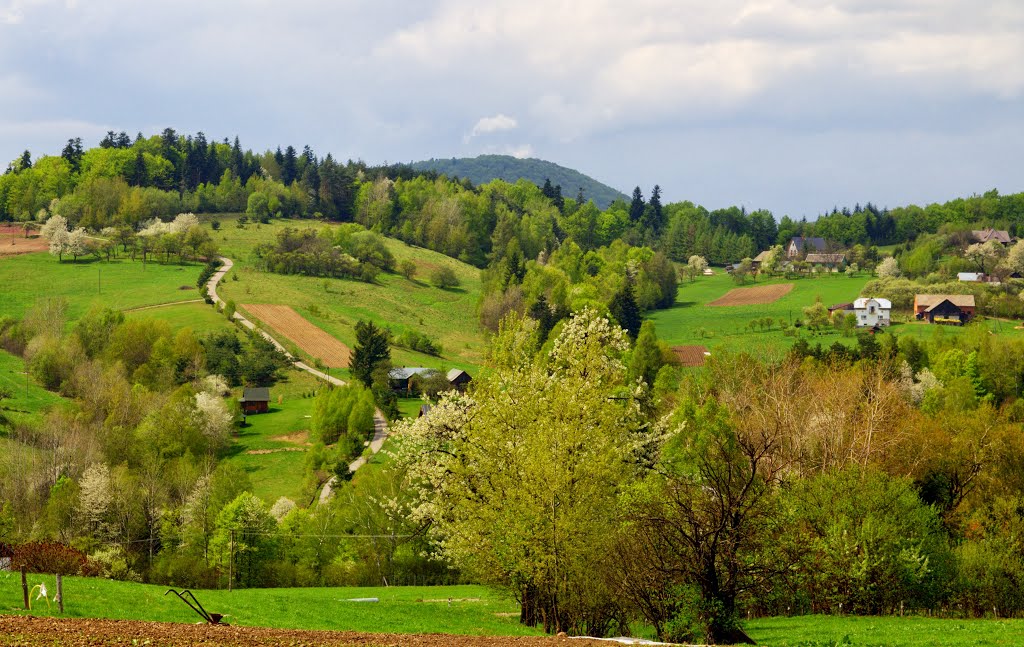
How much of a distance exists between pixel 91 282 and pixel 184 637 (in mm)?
123489

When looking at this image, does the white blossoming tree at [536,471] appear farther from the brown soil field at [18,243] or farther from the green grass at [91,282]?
the brown soil field at [18,243]

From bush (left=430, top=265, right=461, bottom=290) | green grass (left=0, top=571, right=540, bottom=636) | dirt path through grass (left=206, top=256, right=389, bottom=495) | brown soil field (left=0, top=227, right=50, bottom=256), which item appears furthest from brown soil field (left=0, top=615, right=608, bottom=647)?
brown soil field (left=0, top=227, right=50, bottom=256)

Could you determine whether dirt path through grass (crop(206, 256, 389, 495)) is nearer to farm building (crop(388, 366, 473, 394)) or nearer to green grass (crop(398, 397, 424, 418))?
green grass (crop(398, 397, 424, 418))

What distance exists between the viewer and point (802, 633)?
29.4 metres

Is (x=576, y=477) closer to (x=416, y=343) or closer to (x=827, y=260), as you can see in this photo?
(x=416, y=343)

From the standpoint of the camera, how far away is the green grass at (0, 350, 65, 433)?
86062mm

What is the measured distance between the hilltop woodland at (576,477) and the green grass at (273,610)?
1.83 metres

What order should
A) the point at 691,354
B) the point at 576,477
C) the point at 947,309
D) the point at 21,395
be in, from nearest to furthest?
1. the point at 576,477
2. the point at 21,395
3. the point at 691,354
4. the point at 947,309

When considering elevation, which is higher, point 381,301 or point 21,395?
point 381,301

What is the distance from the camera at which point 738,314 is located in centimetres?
14212

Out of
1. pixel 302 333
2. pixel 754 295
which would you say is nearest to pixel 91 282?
pixel 302 333

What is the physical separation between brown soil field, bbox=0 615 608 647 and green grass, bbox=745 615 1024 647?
845 centimetres

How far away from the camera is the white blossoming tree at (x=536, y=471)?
2814 cm

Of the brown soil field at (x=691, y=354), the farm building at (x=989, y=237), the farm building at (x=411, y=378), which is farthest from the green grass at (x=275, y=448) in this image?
the farm building at (x=989, y=237)
